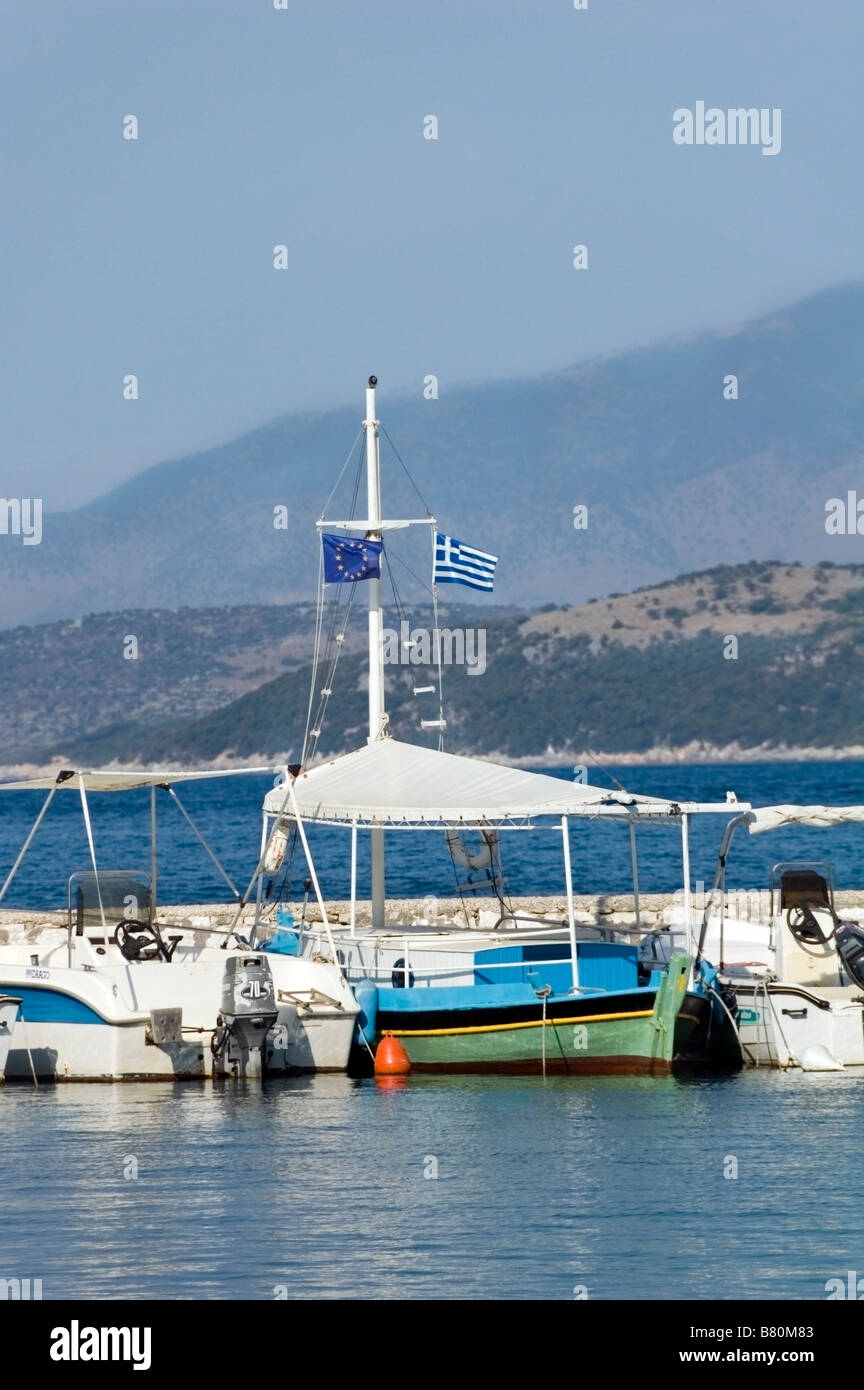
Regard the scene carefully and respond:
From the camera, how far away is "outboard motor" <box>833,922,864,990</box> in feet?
82.1

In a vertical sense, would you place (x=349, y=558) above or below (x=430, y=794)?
above

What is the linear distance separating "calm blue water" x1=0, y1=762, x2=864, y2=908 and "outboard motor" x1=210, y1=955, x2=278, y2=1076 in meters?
13.3

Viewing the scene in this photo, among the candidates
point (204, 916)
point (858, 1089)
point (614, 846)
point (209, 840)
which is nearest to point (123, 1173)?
point (858, 1089)

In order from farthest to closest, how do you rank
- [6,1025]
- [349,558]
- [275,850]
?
1. [349,558]
2. [275,850]
3. [6,1025]

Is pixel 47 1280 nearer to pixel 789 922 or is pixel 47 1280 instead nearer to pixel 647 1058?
pixel 647 1058

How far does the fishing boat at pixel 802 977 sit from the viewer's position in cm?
2472

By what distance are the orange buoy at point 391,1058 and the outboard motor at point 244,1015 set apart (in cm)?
148

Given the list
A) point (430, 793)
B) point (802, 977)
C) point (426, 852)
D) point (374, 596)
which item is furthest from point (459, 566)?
point (426, 852)

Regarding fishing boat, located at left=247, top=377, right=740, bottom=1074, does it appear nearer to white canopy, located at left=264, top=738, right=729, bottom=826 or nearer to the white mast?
white canopy, located at left=264, top=738, right=729, bottom=826

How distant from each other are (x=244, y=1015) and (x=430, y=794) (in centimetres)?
423

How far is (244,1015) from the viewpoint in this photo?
79.2ft

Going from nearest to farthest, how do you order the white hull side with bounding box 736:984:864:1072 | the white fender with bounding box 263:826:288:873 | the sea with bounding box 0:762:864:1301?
the sea with bounding box 0:762:864:1301 < the white hull side with bounding box 736:984:864:1072 < the white fender with bounding box 263:826:288:873

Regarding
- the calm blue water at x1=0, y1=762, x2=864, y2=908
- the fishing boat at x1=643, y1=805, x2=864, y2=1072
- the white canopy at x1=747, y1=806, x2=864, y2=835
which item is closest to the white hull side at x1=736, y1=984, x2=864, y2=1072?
the fishing boat at x1=643, y1=805, x2=864, y2=1072

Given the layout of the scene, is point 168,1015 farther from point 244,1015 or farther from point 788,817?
point 788,817
